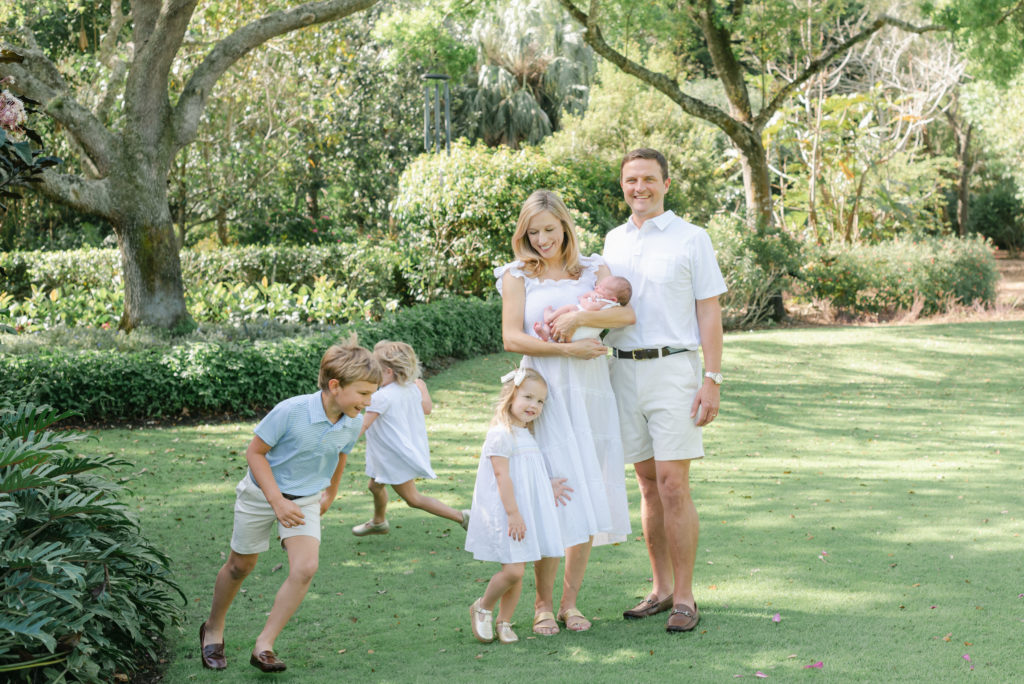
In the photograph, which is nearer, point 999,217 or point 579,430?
point 579,430

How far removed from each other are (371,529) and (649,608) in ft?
7.18

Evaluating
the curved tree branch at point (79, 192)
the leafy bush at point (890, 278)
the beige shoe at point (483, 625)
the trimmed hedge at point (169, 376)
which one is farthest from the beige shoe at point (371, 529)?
the leafy bush at point (890, 278)

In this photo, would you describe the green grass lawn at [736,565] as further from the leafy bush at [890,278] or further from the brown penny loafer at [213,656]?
the leafy bush at [890,278]

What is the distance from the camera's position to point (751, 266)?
1641 centimetres

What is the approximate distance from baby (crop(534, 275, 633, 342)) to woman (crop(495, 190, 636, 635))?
0.03 meters

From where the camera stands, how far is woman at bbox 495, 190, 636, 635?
13.1ft

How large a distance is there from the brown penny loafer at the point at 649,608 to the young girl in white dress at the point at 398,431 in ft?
5.50

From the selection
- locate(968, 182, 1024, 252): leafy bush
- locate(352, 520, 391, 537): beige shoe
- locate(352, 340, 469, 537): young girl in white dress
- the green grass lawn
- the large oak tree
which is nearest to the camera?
the green grass lawn

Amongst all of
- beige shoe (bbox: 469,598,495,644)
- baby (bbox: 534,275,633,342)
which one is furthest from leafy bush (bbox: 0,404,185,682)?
baby (bbox: 534,275,633,342)

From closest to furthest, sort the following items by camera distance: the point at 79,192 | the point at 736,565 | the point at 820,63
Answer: the point at 736,565
the point at 79,192
the point at 820,63

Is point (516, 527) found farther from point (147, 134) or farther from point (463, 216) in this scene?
point (463, 216)

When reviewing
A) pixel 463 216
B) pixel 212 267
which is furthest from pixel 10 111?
pixel 212 267

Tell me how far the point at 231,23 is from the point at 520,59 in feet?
56.2

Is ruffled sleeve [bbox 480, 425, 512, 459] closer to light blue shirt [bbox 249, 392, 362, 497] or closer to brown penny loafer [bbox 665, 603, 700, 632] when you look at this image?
light blue shirt [bbox 249, 392, 362, 497]
